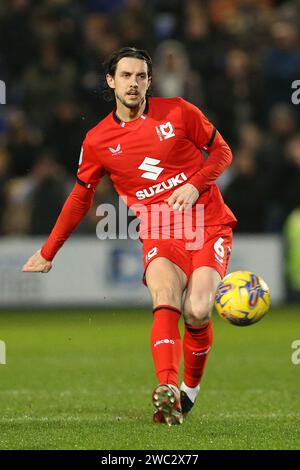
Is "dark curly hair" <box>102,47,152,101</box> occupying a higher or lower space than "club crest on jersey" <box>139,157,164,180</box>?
higher

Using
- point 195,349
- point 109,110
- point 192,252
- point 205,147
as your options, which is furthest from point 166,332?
point 109,110

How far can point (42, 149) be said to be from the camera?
50.0 ft

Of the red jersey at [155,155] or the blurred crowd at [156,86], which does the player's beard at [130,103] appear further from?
the blurred crowd at [156,86]

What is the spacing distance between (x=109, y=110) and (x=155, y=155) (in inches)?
305

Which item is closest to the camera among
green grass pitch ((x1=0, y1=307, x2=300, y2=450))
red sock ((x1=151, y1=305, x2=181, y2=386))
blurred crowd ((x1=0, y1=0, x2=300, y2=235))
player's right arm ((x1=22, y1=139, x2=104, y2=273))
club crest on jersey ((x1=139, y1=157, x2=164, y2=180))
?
green grass pitch ((x1=0, y1=307, x2=300, y2=450))

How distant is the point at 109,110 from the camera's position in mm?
14945

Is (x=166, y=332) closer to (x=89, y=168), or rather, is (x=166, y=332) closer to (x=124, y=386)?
(x=89, y=168)

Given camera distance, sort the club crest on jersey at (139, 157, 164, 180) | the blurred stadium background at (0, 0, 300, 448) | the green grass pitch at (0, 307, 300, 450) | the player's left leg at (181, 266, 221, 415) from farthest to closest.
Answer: the blurred stadium background at (0, 0, 300, 448), the club crest on jersey at (139, 157, 164, 180), the player's left leg at (181, 266, 221, 415), the green grass pitch at (0, 307, 300, 450)

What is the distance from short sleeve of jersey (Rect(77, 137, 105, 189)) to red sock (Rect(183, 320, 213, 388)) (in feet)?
3.57

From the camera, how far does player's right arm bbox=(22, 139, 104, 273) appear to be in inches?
291

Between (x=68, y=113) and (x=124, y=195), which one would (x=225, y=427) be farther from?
(x=68, y=113)

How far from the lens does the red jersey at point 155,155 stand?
7.29 meters

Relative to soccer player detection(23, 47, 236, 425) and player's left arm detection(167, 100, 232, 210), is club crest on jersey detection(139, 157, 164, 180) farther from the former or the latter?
player's left arm detection(167, 100, 232, 210)

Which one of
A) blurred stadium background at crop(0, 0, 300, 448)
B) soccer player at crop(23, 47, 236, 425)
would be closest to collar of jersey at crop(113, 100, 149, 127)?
soccer player at crop(23, 47, 236, 425)
